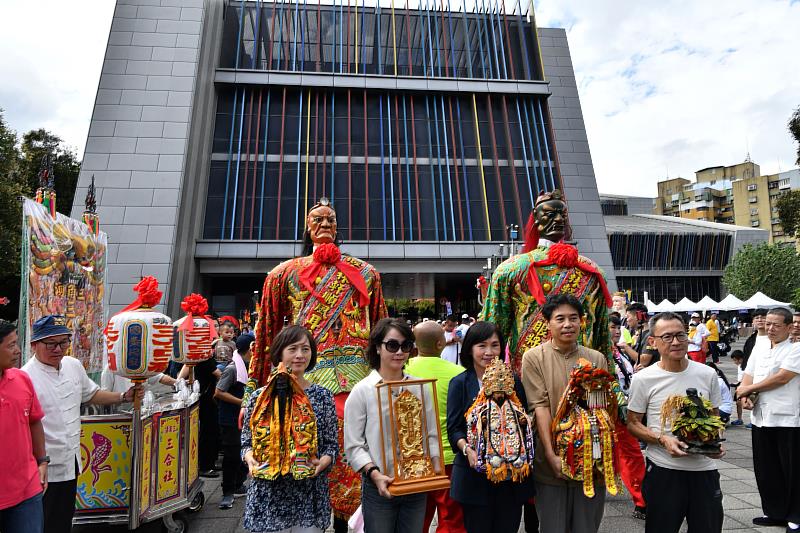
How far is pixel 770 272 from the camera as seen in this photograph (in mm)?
34125

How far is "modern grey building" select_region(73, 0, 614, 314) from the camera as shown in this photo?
20031 mm

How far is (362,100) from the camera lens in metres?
24.1

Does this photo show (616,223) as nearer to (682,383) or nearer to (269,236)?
(269,236)

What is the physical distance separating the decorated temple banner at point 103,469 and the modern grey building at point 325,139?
51.6ft

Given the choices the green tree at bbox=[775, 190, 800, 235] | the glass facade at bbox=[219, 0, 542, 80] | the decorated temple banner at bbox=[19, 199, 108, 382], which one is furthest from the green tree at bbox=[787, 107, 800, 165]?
the decorated temple banner at bbox=[19, 199, 108, 382]

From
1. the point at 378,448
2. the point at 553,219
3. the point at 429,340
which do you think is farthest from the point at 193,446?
the point at 553,219

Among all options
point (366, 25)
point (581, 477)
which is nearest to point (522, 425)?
point (581, 477)

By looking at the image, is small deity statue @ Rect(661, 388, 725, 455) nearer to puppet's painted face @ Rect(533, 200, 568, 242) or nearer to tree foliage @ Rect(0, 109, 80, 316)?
puppet's painted face @ Rect(533, 200, 568, 242)

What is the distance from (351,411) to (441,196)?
2071 centimetres

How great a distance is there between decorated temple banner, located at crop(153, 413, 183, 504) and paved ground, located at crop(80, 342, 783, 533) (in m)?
0.37

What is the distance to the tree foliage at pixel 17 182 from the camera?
19.2 metres

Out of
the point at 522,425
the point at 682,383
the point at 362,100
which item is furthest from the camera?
the point at 362,100

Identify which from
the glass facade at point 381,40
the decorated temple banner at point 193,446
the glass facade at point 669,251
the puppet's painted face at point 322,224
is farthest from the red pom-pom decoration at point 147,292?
the glass facade at point 669,251

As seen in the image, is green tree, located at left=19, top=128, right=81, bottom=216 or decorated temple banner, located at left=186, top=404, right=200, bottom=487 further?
green tree, located at left=19, top=128, right=81, bottom=216
